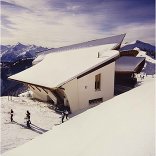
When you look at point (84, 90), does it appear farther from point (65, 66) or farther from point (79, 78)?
point (65, 66)

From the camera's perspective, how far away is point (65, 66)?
2570 cm

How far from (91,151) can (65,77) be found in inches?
666

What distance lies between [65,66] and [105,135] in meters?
19.2

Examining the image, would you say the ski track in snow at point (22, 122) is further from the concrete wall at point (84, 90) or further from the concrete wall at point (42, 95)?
the concrete wall at point (84, 90)

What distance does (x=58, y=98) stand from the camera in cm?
2470

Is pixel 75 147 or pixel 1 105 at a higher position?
pixel 75 147

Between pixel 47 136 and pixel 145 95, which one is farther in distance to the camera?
pixel 145 95

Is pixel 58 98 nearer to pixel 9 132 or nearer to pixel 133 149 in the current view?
pixel 9 132

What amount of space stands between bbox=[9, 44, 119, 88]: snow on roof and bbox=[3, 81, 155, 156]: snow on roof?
44.4 ft

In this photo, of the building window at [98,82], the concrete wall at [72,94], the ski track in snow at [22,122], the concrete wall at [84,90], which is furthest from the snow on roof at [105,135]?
the building window at [98,82]

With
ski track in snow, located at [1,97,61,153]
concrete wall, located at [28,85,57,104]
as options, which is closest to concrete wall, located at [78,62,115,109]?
concrete wall, located at [28,85,57,104]

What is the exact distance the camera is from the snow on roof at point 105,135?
5.89 m

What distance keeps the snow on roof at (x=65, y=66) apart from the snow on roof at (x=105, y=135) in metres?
13.5

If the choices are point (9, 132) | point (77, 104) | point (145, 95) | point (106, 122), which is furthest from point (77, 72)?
point (106, 122)
